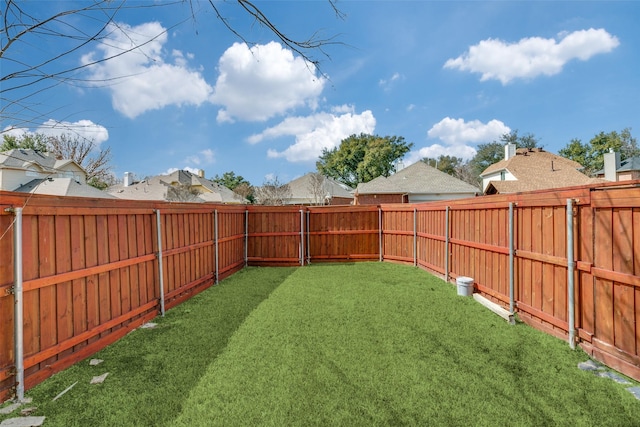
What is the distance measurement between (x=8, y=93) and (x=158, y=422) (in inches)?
88.6

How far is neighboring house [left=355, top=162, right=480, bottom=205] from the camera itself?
69.6 feet

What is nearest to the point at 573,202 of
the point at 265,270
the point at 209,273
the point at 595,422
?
the point at 595,422

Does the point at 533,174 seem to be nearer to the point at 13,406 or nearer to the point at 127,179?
the point at 13,406

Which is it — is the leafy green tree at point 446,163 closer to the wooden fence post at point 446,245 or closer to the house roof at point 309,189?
the house roof at point 309,189

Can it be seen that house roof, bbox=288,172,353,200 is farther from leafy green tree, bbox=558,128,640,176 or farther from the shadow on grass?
leafy green tree, bbox=558,128,640,176

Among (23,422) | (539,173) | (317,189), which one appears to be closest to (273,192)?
(317,189)

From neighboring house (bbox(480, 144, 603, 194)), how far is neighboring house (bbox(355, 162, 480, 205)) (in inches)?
96.1

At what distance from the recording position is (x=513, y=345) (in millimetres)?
3498

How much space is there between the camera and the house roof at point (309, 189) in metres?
29.4

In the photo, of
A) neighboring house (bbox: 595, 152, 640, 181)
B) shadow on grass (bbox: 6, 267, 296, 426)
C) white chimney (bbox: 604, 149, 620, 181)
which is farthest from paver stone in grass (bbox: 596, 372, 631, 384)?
white chimney (bbox: 604, 149, 620, 181)

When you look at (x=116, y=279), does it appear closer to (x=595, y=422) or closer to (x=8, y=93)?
(x=8, y=93)

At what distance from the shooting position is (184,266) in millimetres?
5512

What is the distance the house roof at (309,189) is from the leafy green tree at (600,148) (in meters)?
26.0

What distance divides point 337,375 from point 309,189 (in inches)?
1063
